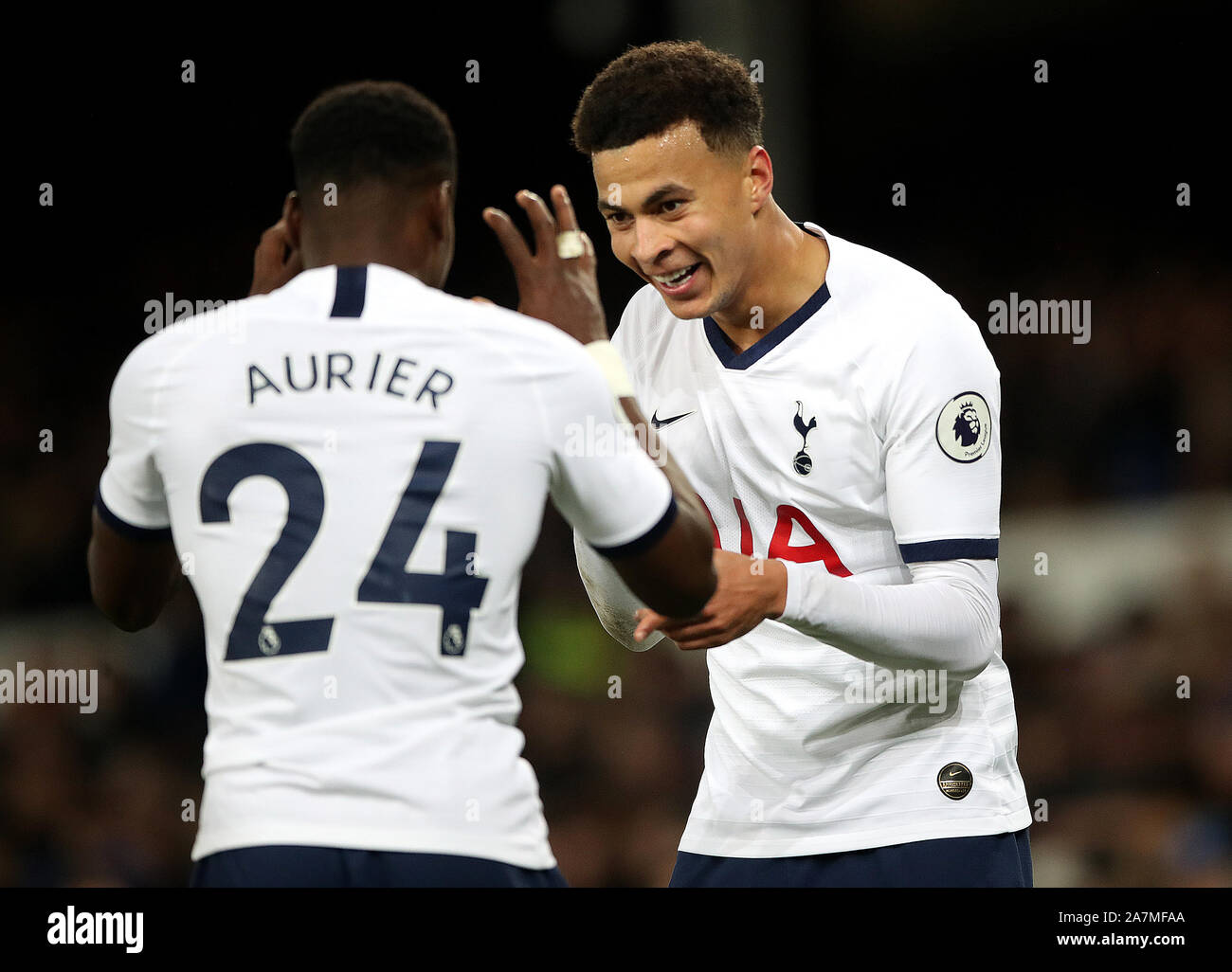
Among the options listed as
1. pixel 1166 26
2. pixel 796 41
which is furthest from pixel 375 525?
pixel 1166 26

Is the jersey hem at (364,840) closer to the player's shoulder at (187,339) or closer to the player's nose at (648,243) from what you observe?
the player's shoulder at (187,339)

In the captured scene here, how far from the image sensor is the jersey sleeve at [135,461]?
2.10 metres

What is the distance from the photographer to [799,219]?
6.29 m

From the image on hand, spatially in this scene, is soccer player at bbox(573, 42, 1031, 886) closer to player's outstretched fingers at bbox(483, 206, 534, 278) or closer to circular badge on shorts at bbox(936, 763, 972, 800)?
circular badge on shorts at bbox(936, 763, 972, 800)

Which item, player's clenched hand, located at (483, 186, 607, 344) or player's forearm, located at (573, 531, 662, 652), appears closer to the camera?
player's clenched hand, located at (483, 186, 607, 344)

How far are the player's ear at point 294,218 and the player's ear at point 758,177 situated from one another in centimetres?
114

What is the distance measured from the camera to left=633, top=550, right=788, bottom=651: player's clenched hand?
252cm

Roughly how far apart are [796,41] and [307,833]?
5.50 meters

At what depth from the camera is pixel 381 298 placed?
210 centimetres

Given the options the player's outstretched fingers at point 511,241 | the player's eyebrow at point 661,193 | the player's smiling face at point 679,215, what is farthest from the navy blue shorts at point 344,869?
the player's eyebrow at point 661,193

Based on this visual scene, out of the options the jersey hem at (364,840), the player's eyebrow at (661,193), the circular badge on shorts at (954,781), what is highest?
the player's eyebrow at (661,193)

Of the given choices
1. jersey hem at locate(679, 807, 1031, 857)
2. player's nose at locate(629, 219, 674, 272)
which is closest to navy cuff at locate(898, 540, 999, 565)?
jersey hem at locate(679, 807, 1031, 857)

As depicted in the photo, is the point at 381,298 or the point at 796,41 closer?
the point at 381,298

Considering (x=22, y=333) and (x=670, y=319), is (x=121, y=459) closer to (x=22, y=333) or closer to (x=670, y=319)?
(x=670, y=319)
